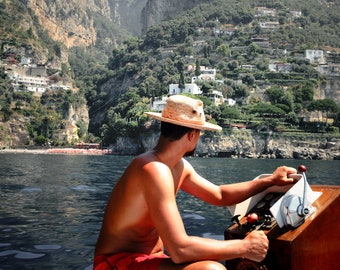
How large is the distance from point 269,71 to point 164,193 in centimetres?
12116

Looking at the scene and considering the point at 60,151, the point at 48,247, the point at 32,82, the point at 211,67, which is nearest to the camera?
the point at 48,247

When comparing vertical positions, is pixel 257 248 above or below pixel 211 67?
below

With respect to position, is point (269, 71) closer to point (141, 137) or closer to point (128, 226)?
point (141, 137)

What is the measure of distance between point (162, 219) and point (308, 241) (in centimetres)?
116

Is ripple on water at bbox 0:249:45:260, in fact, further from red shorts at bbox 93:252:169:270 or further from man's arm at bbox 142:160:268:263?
man's arm at bbox 142:160:268:263

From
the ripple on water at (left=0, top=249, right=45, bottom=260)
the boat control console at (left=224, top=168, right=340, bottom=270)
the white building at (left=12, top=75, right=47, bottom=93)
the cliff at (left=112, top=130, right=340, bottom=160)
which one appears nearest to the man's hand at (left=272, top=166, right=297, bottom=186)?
the boat control console at (left=224, top=168, right=340, bottom=270)

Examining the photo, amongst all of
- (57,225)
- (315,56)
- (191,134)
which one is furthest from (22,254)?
(315,56)

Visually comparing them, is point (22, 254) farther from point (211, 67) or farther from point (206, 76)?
point (211, 67)

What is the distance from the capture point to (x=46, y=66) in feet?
478

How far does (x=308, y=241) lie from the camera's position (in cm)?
354

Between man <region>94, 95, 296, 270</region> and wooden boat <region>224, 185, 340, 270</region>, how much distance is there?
23 cm

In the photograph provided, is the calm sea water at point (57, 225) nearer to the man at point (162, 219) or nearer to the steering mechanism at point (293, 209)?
the man at point (162, 219)

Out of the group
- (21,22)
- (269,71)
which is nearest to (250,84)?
(269,71)

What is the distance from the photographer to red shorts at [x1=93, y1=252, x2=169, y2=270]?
3379mm
